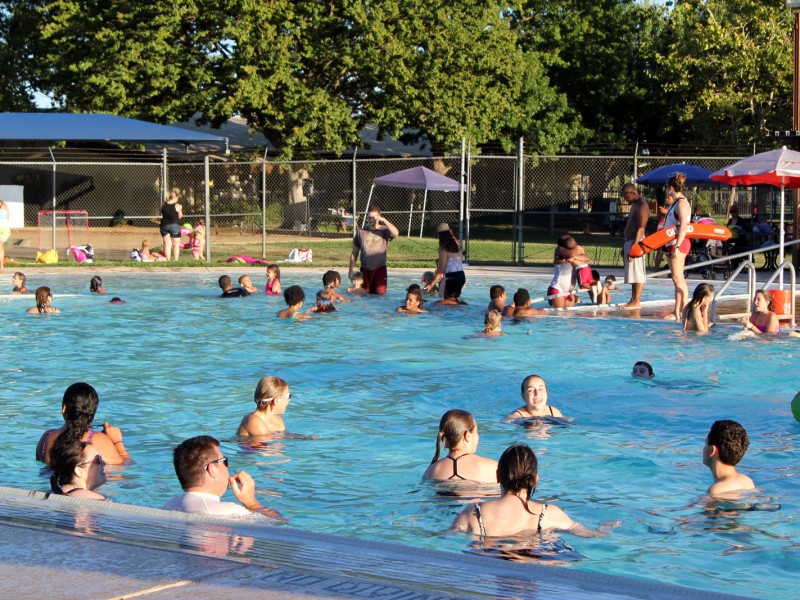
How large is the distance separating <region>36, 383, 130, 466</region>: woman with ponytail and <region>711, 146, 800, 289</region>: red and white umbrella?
12.9 metres

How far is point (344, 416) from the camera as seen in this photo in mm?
10242

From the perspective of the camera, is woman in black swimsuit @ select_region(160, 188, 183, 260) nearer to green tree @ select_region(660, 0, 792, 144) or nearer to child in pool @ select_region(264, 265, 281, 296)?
child in pool @ select_region(264, 265, 281, 296)

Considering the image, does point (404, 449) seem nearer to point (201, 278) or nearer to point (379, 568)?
point (379, 568)

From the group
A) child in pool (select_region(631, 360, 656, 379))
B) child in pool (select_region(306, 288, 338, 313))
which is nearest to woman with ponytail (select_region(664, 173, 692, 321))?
child in pool (select_region(631, 360, 656, 379))

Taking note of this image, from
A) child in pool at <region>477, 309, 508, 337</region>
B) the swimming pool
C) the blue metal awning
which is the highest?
the blue metal awning

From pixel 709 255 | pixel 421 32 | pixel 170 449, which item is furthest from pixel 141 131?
pixel 170 449

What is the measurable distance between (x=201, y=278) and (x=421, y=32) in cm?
1804

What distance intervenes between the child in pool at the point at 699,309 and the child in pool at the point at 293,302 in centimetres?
562

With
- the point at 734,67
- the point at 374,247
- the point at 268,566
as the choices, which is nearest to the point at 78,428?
the point at 268,566

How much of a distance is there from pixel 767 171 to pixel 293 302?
26.7 ft

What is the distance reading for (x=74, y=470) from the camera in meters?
6.50

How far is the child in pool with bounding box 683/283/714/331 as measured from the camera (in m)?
13.6

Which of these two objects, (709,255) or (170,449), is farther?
(709,255)

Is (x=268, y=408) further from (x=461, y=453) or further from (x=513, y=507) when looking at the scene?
(x=513, y=507)
